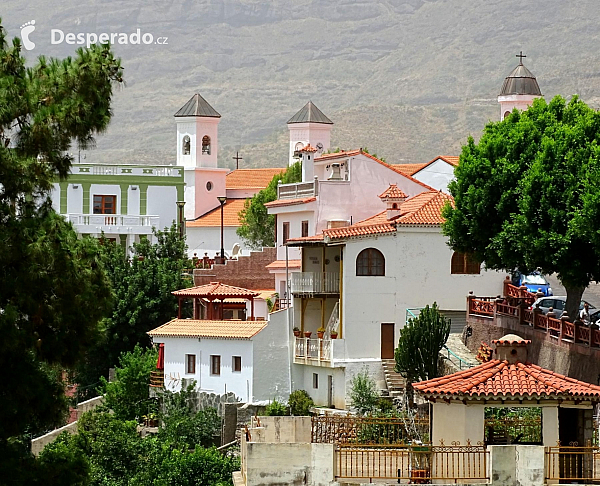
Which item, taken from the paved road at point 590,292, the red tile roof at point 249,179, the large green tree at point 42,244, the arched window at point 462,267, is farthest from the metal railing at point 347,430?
the red tile roof at point 249,179

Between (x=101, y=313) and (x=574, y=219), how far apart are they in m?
16.9

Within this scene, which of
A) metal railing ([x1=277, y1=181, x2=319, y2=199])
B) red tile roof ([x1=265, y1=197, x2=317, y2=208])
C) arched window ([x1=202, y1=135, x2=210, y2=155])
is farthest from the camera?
arched window ([x1=202, y1=135, x2=210, y2=155])

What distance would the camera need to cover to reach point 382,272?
5731 cm

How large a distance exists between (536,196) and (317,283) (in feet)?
48.7

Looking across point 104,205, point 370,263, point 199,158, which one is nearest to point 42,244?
point 370,263

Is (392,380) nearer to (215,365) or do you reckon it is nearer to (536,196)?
(215,365)

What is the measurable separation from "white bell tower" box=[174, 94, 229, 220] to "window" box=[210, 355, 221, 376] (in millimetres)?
43505

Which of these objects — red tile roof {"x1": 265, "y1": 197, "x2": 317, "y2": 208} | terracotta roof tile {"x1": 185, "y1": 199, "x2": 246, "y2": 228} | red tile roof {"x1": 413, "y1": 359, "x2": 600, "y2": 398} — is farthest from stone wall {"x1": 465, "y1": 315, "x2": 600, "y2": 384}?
terracotta roof tile {"x1": 185, "y1": 199, "x2": 246, "y2": 228}

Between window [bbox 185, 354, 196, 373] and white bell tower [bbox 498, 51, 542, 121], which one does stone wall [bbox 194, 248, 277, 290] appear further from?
white bell tower [bbox 498, 51, 542, 121]

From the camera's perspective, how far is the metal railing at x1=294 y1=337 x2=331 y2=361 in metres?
57.7

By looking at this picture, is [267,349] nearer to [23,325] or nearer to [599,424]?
[599,424]

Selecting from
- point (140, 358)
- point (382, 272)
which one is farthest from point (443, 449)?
point (140, 358)

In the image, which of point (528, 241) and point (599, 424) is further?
point (528, 241)

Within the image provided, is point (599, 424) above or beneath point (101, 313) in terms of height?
beneath
